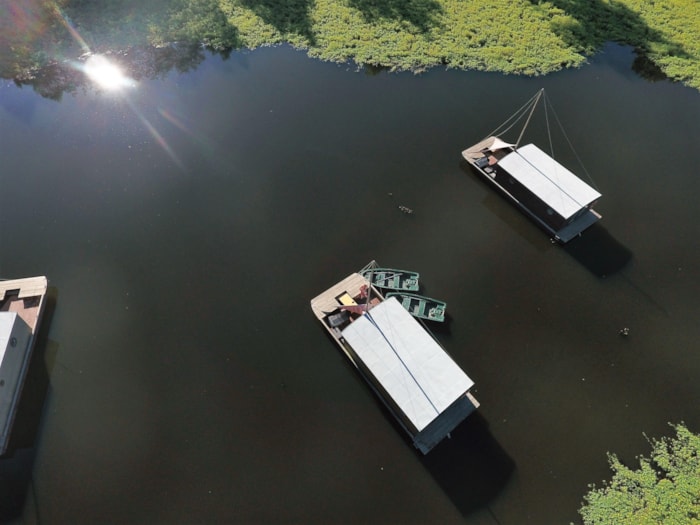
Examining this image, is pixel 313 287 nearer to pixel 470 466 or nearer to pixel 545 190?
pixel 470 466

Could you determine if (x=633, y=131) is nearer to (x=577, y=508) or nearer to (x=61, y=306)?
(x=577, y=508)

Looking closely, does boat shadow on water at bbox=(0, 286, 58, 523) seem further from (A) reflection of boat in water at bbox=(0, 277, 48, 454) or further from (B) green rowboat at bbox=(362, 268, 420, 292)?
(B) green rowboat at bbox=(362, 268, 420, 292)

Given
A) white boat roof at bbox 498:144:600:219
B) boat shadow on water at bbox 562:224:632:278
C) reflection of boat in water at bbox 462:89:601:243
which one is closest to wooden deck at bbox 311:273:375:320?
reflection of boat in water at bbox 462:89:601:243

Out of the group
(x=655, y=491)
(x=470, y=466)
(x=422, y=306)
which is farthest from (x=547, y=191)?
(x=470, y=466)

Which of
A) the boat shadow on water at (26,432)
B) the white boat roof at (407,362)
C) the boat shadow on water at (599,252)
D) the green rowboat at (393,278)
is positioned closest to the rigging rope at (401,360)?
the white boat roof at (407,362)

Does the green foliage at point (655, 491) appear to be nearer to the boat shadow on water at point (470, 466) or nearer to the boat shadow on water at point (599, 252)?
the boat shadow on water at point (470, 466)
